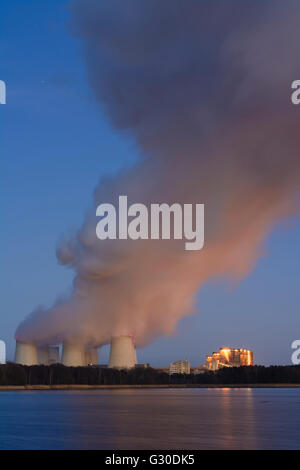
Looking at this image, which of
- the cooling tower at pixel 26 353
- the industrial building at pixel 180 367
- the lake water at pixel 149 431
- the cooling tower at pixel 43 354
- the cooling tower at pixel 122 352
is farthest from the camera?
the industrial building at pixel 180 367

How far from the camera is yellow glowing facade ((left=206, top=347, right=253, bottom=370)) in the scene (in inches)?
5428

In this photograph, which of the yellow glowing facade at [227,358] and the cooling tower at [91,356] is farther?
the yellow glowing facade at [227,358]

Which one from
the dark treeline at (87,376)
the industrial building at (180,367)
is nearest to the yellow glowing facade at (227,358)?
the industrial building at (180,367)

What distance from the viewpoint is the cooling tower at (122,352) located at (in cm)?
8044

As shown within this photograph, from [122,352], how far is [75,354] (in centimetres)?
855

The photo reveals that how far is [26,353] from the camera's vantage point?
276 feet

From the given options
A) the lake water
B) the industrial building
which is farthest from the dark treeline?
the lake water

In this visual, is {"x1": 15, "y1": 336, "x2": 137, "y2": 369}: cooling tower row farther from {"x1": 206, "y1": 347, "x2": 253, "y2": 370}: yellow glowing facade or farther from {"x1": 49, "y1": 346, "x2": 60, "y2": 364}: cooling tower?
{"x1": 206, "y1": 347, "x2": 253, "y2": 370}: yellow glowing facade

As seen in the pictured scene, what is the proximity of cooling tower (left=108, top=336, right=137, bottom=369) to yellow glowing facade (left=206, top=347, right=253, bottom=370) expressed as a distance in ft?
186

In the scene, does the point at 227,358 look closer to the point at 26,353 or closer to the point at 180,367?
the point at 180,367

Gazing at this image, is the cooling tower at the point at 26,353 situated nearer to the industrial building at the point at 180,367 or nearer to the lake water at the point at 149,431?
the lake water at the point at 149,431
